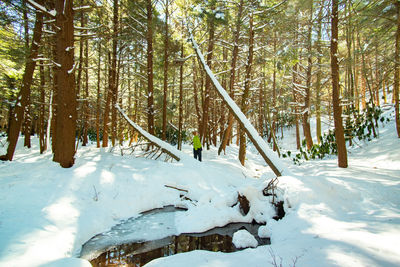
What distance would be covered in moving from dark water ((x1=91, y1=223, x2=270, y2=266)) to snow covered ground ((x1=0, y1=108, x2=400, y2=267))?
31 centimetres

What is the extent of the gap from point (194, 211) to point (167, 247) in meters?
1.53

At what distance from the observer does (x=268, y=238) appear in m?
4.12

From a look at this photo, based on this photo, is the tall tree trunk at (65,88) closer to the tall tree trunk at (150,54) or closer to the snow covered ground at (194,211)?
the snow covered ground at (194,211)

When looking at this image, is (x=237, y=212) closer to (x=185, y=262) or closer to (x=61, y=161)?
(x=185, y=262)

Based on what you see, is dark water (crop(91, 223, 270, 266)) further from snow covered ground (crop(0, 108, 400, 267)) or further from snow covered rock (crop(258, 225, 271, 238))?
snow covered ground (crop(0, 108, 400, 267))

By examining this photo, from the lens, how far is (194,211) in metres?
5.27

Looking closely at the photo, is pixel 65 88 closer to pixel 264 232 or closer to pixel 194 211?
pixel 194 211

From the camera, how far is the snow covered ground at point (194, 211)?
2.64 m

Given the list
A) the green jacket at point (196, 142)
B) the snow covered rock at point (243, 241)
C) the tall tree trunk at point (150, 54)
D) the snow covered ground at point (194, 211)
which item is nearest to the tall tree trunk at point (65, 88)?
the snow covered ground at point (194, 211)

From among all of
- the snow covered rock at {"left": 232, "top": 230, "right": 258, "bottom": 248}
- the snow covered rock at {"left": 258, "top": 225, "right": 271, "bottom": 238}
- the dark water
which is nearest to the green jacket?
the dark water

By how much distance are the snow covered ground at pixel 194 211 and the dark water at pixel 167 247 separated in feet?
1.03

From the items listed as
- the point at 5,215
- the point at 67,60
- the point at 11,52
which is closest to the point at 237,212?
the point at 5,215

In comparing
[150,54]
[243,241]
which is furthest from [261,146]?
[150,54]

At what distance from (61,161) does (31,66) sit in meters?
4.61
